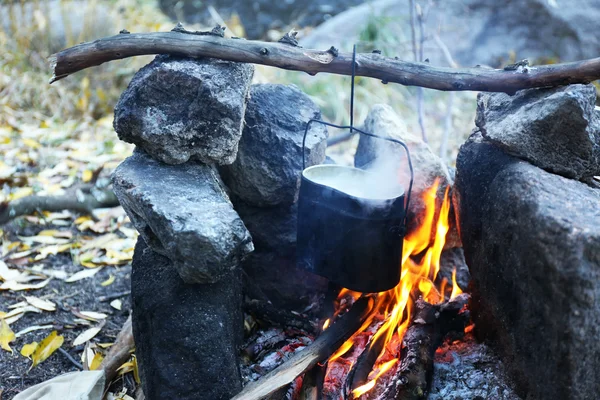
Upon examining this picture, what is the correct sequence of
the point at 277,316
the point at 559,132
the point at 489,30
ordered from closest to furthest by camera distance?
the point at 559,132
the point at 277,316
the point at 489,30

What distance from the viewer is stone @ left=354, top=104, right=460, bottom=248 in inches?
105

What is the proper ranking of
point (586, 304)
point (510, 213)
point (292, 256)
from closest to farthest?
point (586, 304) → point (510, 213) → point (292, 256)

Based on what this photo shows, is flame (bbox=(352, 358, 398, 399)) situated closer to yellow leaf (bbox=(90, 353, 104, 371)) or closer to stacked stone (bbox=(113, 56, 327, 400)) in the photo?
stacked stone (bbox=(113, 56, 327, 400))

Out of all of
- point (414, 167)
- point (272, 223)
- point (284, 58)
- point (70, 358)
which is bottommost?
point (70, 358)

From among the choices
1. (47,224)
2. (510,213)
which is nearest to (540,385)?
(510,213)

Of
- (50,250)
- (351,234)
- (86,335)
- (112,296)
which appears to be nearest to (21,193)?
(50,250)

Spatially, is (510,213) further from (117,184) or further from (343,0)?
(343,0)

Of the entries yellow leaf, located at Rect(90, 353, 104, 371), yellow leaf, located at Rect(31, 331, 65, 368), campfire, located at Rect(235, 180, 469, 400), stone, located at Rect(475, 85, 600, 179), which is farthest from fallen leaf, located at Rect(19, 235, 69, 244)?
stone, located at Rect(475, 85, 600, 179)

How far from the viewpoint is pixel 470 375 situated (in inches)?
85.6

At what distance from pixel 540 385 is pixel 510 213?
22.4 inches

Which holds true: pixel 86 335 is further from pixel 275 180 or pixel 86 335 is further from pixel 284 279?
pixel 275 180

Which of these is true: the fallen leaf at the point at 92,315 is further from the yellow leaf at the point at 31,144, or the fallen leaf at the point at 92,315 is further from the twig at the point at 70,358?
the yellow leaf at the point at 31,144

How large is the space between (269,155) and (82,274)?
5.54 ft

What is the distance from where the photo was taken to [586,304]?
1613mm
